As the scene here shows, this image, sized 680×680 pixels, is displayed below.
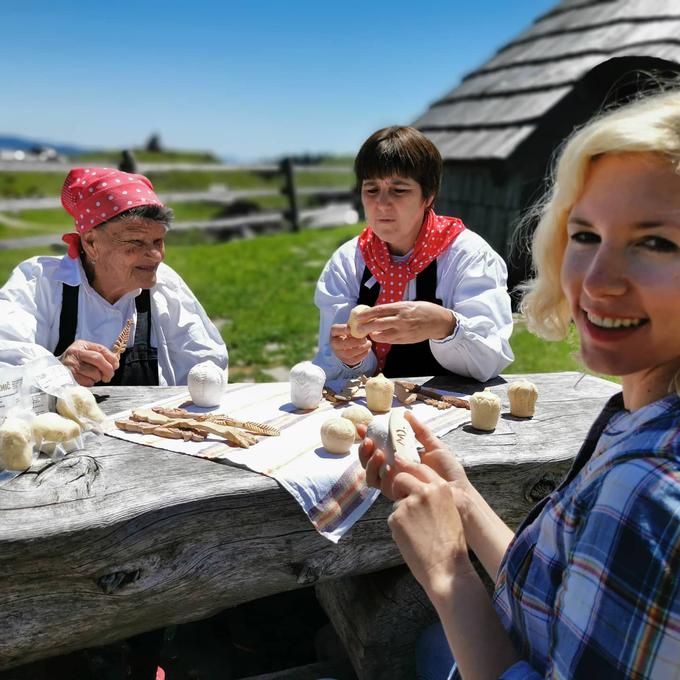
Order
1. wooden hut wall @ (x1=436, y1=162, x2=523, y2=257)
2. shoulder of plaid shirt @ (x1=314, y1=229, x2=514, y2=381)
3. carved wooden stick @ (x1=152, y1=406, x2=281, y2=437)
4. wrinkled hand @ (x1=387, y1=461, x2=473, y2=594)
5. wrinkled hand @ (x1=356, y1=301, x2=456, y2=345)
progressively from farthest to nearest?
1. wooden hut wall @ (x1=436, y1=162, x2=523, y2=257)
2. shoulder of plaid shirt @ (x1=314, y1=229, x2=514, y2=381)
3. wrinkled hand @ (x1=356, y1=301, x2=456, y2=345)
4. carved wooden stick @ (x1=152, y1=406, x2=281, y2=437)
5. wrinkled hand @ (x1=387, y1=461, x2=473, y2=594)

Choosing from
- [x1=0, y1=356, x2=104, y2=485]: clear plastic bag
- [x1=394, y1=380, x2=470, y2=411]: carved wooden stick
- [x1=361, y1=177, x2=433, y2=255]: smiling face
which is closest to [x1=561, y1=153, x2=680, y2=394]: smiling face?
[x1=394, y1=380, x2=470, y2=411]: carved wooden stick

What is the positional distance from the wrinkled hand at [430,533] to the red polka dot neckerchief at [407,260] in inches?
66.1

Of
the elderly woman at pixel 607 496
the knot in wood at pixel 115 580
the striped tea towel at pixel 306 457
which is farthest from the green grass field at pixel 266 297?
the elderly woman at pixel 607 496

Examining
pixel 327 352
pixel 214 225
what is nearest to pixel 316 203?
pixel 214 225

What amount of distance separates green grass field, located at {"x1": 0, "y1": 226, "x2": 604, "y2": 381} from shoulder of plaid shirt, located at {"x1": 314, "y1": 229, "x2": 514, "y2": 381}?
2707mm

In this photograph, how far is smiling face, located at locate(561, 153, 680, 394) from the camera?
3.13 ft

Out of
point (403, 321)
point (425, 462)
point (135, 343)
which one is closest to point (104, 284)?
point (135, 343)

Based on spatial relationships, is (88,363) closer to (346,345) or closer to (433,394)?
(346,345)

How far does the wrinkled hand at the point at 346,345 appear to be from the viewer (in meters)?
2.57

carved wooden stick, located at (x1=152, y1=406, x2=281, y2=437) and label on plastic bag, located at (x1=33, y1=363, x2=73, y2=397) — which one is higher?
label on plastic bag, located at (x1=33, y1=363, x2=73, y2=397)

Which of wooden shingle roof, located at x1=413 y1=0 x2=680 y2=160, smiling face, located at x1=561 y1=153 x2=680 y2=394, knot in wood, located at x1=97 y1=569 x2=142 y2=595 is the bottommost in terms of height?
knot in wood, located at x1=97 y1=569 x2=142 y2=595

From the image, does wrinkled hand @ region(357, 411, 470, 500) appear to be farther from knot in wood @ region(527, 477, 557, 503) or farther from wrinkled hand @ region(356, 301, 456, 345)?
wrinkled hand @ region(356, 301, 456, 345)

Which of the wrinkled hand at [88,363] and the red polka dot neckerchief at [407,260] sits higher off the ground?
the red polka dot neckerchief at [407,260]

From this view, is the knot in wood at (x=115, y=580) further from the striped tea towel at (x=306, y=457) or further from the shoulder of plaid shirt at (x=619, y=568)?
the shoulder of plaid shirt at (x=619, y=568)
